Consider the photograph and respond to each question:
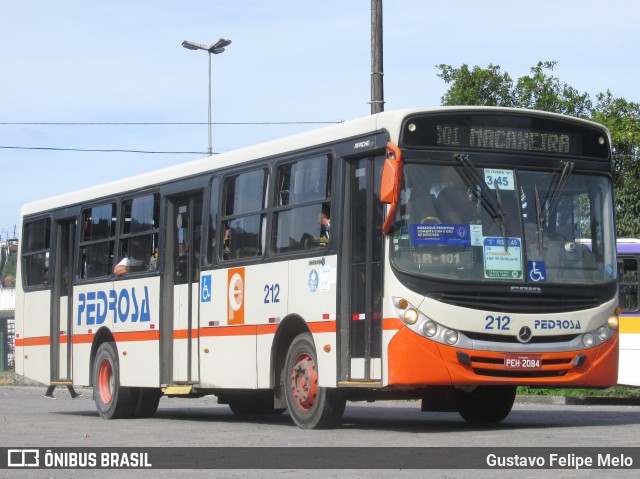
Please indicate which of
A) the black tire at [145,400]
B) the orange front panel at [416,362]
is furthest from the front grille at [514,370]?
the black tire at [145,400]

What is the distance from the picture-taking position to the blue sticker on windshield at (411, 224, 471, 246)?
13.7 metres

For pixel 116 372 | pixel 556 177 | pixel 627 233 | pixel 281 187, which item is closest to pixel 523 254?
pixel 556 177

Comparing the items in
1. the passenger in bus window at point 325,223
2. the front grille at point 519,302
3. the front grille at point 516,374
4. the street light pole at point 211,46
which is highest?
the street light pole at point 211,46

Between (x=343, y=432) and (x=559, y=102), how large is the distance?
25869 millimetres

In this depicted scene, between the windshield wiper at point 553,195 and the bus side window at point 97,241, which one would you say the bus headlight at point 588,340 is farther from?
the bus side window at point 97,241

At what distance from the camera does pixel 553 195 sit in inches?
565

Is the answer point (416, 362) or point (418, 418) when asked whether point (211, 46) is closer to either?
point (418, 418)

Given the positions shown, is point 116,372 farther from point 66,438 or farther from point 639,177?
point 639,177

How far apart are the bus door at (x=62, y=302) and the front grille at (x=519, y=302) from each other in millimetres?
8958

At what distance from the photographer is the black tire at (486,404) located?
1591 cm

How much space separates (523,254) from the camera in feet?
45.8
